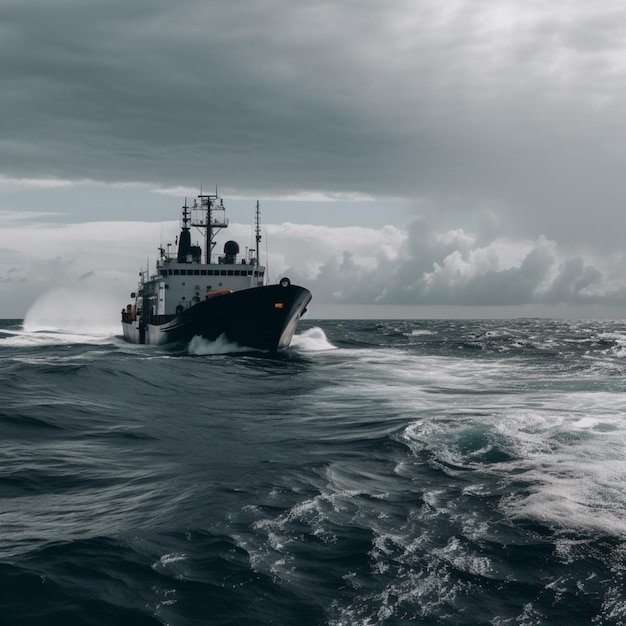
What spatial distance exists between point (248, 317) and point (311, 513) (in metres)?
34.7

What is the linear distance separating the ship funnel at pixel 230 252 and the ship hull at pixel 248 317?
10.2 m

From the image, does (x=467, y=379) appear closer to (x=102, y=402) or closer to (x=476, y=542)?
(x=102, y=402)

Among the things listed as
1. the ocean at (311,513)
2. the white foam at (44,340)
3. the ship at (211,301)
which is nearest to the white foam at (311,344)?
the ship at (211,301)

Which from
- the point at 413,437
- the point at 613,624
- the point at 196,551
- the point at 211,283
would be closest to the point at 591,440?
the point at 413,437

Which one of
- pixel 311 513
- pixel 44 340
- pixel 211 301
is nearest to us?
pixel 311 513

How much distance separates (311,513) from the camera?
948cm

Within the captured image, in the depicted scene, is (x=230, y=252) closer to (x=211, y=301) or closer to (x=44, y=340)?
(x=211, y=301)

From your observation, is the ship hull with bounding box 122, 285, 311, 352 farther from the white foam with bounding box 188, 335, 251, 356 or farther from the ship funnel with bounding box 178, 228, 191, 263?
the ship funnel with bounding box 178, 228, 191, 263

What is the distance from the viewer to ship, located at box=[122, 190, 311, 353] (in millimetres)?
43250

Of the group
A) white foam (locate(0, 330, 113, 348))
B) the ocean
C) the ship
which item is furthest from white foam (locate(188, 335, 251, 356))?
white foam (locate(0, 330, 113, 348))

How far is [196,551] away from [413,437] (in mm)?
8386

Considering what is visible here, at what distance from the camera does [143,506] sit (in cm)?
980

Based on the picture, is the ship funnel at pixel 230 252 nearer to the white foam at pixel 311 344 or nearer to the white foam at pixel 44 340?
the white foam at pixel 311 344

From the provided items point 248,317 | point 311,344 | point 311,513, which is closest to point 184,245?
point 311,344
